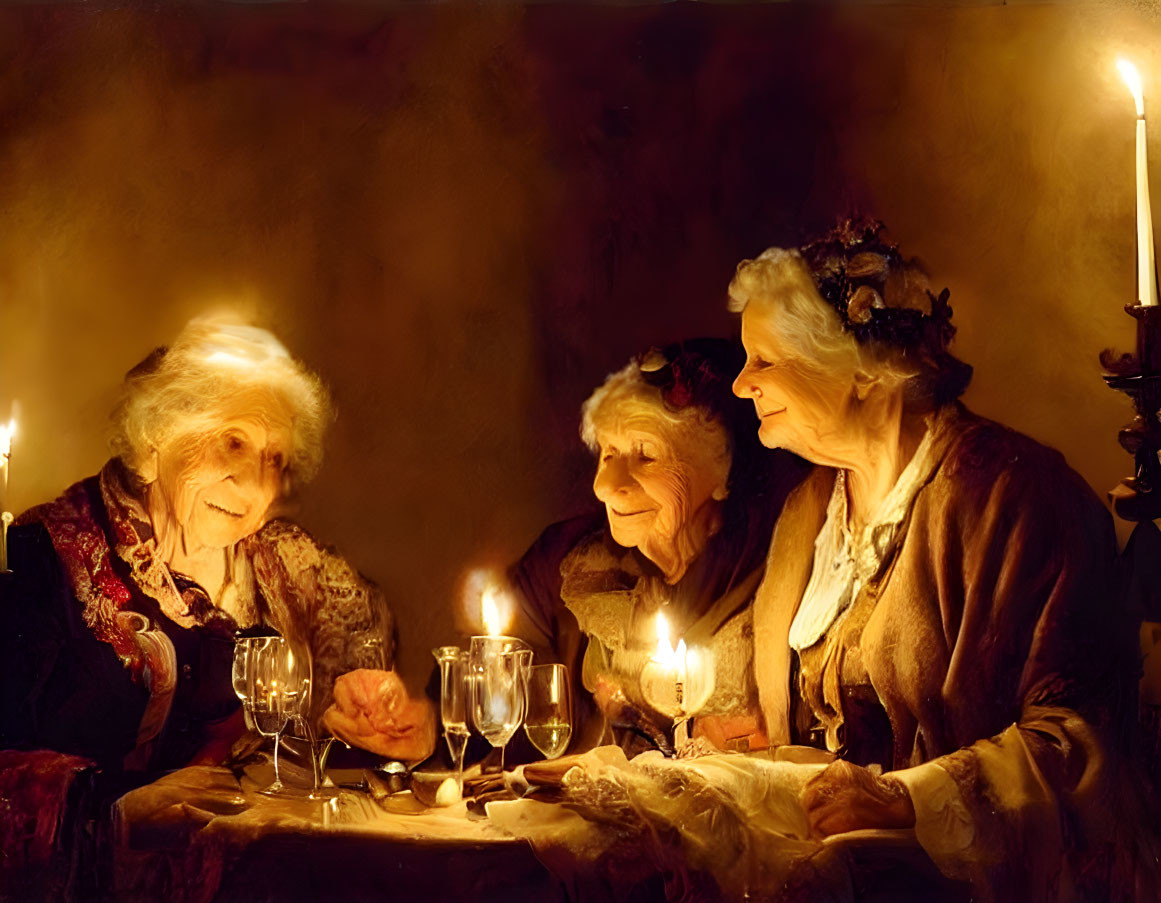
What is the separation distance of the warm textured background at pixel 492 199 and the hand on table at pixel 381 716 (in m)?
0.08

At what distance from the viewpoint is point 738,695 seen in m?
3.62

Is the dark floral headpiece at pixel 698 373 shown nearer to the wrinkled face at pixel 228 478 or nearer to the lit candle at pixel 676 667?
the lit candle at pixel 676 667

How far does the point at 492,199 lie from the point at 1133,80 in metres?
1.57

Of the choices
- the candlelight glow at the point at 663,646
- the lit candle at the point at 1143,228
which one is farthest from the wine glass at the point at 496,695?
the lit candle at the point at 1143,228

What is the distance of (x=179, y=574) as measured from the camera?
3766 millimetres

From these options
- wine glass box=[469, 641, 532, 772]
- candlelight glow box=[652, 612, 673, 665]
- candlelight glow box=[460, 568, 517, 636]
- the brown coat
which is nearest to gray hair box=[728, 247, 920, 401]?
the brown coat

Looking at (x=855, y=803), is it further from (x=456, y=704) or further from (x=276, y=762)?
(x=276, y=762)

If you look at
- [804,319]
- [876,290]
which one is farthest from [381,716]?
[876,290]


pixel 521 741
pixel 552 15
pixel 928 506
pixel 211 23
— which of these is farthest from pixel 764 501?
pixel 211 23

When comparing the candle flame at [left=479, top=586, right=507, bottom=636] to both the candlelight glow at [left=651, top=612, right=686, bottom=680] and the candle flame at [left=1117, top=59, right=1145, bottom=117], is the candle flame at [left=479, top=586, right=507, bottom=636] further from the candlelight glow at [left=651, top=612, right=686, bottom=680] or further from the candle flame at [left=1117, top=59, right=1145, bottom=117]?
the candle flame at [left=1117, top=59, right=1145, bottom=117]

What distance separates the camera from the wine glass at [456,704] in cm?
347

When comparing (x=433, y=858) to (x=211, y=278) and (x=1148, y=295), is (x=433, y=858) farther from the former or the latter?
(x=1148, y=295)

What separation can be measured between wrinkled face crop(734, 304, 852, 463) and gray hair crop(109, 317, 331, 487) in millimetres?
1065

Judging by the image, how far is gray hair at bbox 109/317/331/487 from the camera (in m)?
3.78
